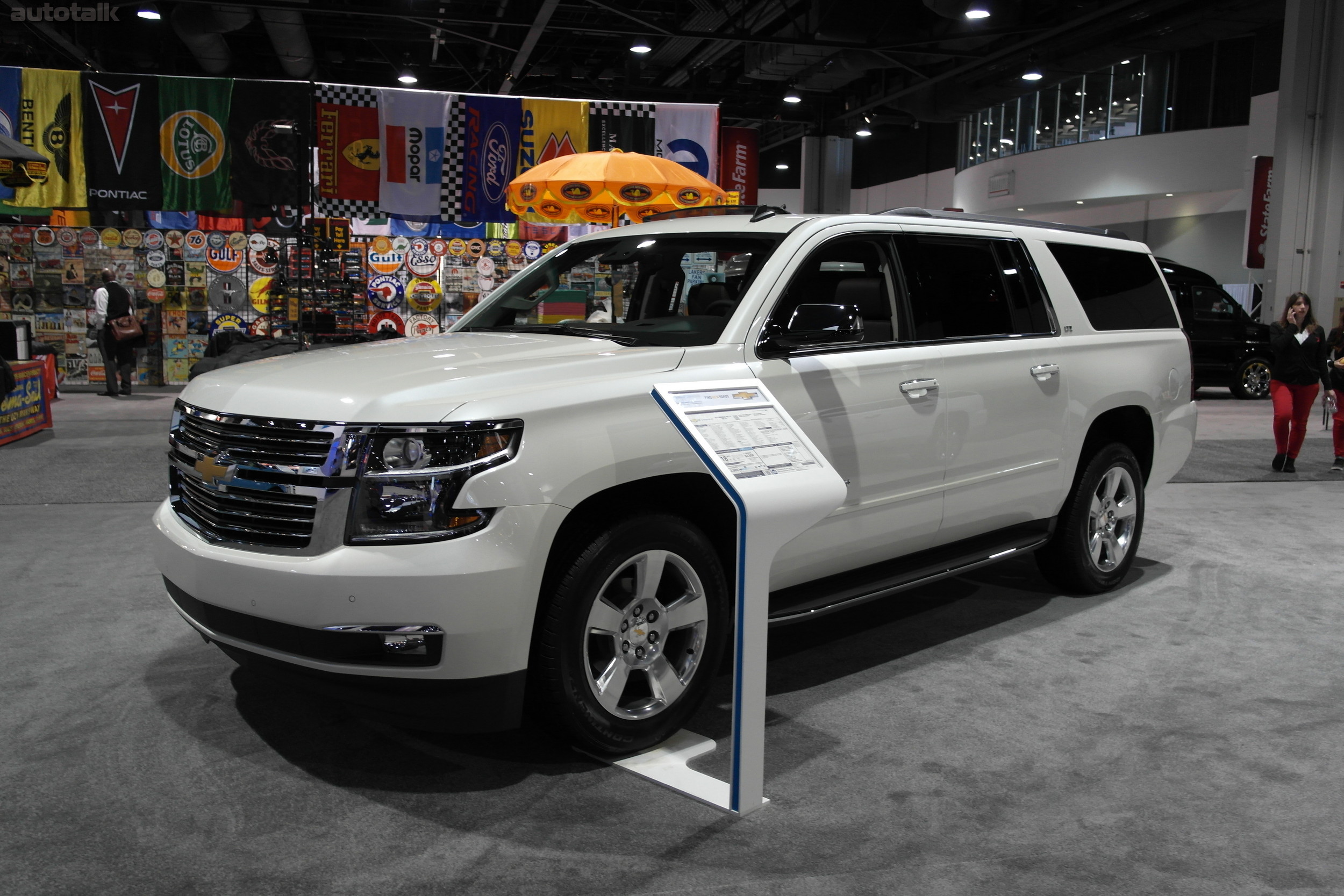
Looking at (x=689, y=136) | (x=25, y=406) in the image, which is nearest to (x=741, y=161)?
(x=689, y=136)

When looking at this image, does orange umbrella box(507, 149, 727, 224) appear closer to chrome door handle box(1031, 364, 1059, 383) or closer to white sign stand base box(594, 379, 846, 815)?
chrome door handle box(1031, 364, 1059, 383)

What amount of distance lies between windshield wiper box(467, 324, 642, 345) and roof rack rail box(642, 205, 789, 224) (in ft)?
2.41

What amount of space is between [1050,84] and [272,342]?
1665 cm

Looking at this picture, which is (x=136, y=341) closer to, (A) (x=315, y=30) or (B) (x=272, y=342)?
(B) (x=272, y=342)

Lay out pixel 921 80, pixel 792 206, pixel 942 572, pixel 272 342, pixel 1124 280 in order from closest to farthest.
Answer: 1. pixel 942 572
2. pixel 1124 280
3. pixel 272 342
4. pixel 921 80
5. pixel 792 206

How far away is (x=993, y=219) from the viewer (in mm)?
4680

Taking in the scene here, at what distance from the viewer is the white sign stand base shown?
2678 mm

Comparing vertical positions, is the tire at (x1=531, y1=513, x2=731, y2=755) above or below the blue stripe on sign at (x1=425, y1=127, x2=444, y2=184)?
below

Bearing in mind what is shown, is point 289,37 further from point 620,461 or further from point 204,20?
point 620,461

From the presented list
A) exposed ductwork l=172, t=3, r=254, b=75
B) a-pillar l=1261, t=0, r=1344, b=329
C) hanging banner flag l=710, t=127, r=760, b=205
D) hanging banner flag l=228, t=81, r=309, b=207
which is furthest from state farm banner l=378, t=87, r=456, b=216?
a-pillar l=1261, t=0, r=1344, b=329

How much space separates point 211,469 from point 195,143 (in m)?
11.8

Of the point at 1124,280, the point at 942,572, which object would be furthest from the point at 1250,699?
the point at 1124,280

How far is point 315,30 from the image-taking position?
21.8 m

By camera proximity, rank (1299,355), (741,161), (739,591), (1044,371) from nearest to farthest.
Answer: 1. (739,591)
2. (1044,371)
3. (1299,355)
4. (741,161)
